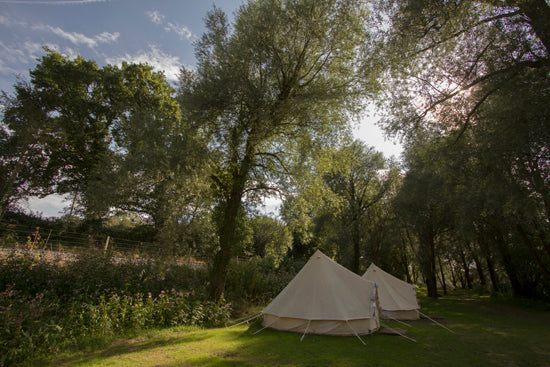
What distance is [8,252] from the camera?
9266mm

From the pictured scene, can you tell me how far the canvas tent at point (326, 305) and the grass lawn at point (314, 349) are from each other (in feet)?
1.15

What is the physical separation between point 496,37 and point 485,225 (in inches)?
511

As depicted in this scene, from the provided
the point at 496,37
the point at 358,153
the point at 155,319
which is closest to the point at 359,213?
the point at 358,153

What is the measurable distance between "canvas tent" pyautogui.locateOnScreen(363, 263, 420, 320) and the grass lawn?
2.19m

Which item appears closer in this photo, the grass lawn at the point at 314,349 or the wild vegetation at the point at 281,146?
the grass lawn at the point at 314,349

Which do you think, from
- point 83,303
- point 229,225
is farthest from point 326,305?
point 83,303

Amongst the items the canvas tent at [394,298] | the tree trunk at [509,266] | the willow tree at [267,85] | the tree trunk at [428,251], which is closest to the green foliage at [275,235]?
the willow tree at [267,85]

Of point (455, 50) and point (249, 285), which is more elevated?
point (455, 50)

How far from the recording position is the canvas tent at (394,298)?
469 inches

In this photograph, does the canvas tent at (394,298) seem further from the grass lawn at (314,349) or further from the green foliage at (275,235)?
the green foliage at (275,235)

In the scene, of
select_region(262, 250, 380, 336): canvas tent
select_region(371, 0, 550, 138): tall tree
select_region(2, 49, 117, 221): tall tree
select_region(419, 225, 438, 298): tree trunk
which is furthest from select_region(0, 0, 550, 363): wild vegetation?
select_region(2, 49, 117, 221): tall tree

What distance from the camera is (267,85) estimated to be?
11.8 m

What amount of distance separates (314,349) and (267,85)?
9.73 meters

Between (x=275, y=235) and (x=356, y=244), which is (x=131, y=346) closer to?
(x=275, y=235)
